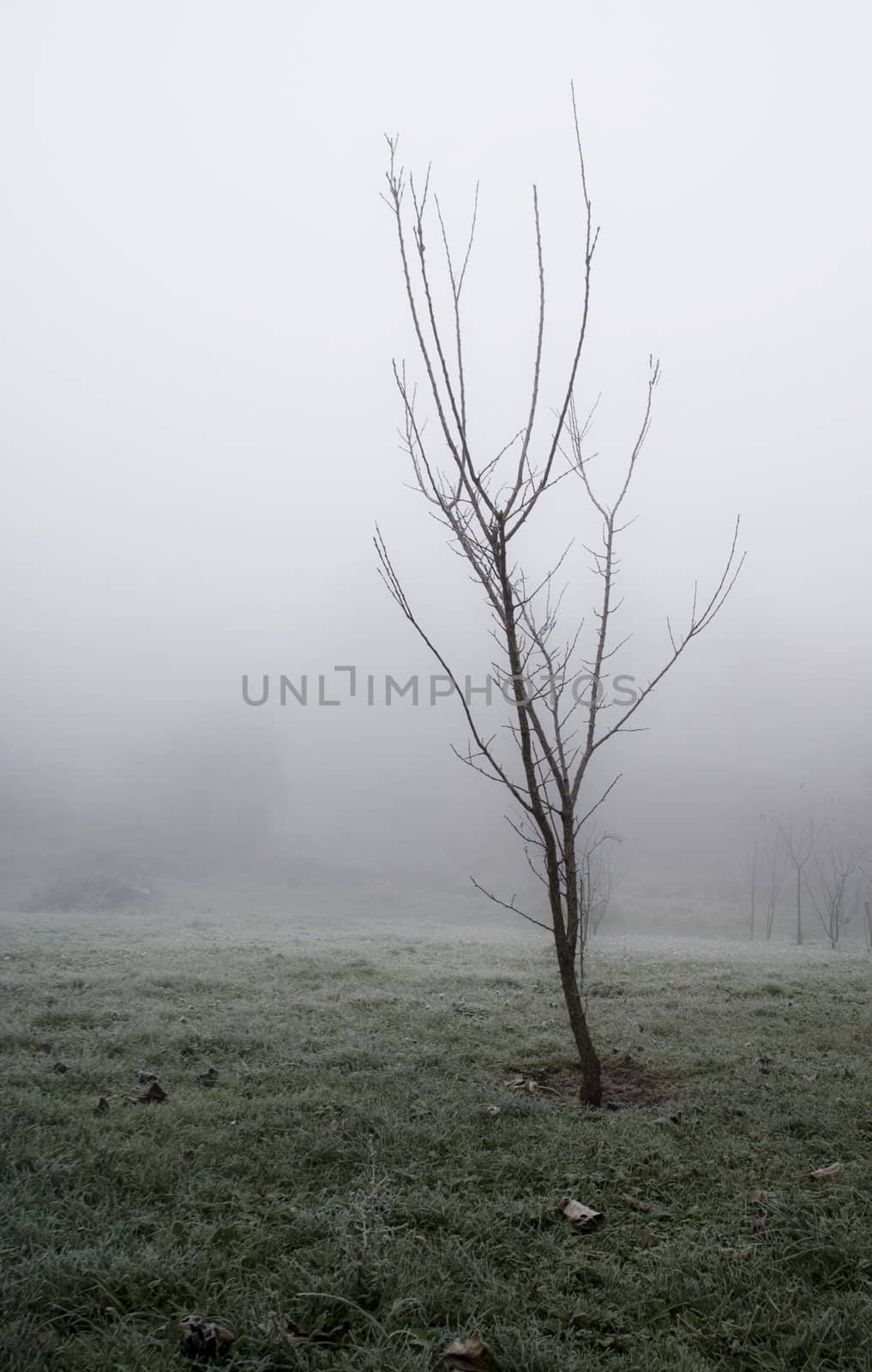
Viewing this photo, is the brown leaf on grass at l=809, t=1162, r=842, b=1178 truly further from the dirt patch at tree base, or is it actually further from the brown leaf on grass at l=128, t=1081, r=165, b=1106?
the brown leaf on grass at l=128, t=1081, r=165, b=1106

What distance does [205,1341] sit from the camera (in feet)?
7.28

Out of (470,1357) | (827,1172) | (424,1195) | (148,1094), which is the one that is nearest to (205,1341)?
(470,1357)

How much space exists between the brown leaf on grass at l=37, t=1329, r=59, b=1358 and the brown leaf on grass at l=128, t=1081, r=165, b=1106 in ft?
7.34

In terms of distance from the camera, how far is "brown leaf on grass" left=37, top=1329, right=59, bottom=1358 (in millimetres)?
2199

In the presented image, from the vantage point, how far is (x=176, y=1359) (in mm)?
2195

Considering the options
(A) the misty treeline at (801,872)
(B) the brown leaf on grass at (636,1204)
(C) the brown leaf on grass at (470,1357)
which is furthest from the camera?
(A) the misty treeline at (801,872)

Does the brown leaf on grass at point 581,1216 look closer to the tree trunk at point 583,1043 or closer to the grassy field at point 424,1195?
the grassy field at point 424,1195

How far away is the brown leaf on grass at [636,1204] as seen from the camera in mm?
3215

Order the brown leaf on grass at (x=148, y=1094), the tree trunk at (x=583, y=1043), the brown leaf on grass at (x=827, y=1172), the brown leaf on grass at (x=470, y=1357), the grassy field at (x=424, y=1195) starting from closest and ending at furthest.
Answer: the brown leaf on grass at (x=470, y=1357), the grassy field at (x=424, y=1195), the brown leaf on grass at (x=827, y=1172), the brown leaf on grass at (x=148, y=1094), the tree trunk at (x=583, y=1043)

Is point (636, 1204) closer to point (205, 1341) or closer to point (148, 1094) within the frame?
point (205, 1341)

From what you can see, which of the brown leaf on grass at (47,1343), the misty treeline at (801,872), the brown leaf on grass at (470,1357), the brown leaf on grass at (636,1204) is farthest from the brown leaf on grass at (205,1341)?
A: the misty treeline at (801,872)

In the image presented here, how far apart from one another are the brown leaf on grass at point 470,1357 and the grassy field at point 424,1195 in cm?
5

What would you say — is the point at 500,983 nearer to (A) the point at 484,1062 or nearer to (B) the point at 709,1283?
(A) the point at 484,1062

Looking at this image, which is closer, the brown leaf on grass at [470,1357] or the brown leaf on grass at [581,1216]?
the brown leaf on grass at [470,1357]
